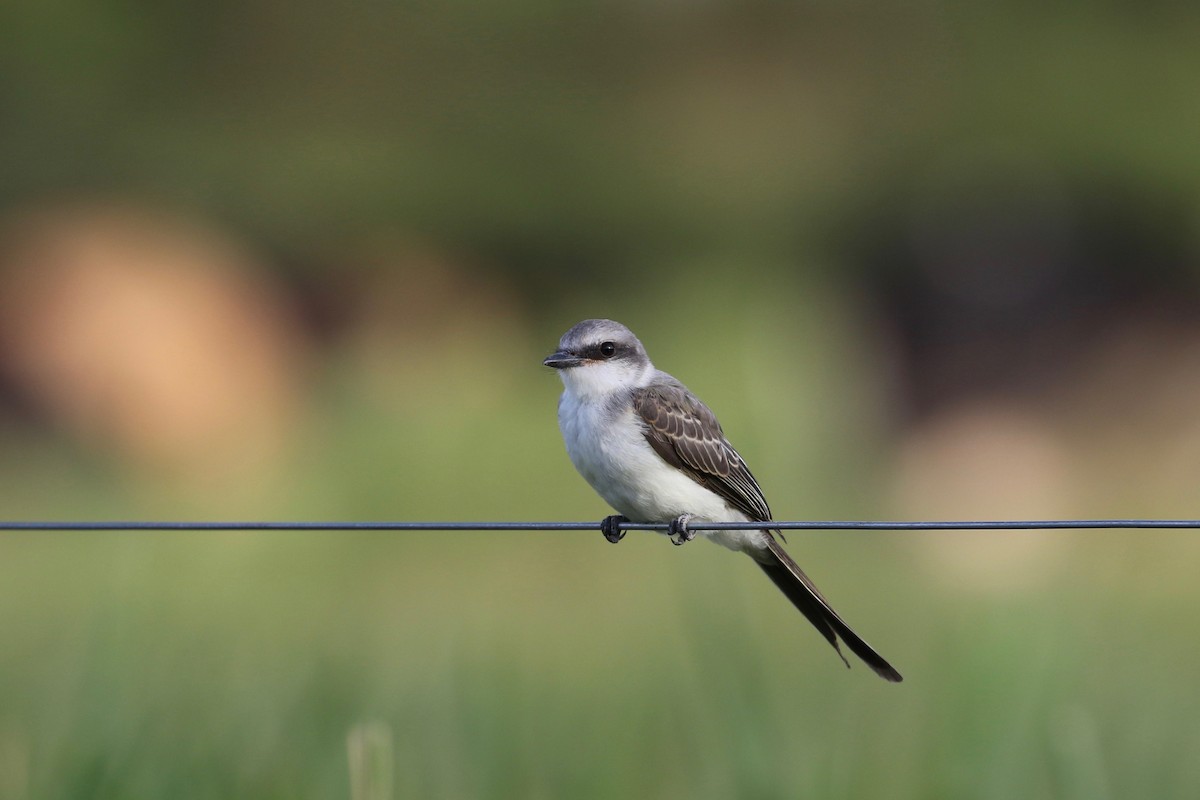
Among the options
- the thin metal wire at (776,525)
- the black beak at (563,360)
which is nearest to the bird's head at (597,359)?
the black beak at (563,360)

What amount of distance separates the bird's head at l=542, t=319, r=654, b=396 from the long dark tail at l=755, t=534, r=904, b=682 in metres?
0.50

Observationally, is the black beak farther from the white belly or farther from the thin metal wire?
the thin metal wire

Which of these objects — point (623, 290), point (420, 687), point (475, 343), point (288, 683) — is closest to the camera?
point (288, 683)

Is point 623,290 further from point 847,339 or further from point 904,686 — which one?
point 904,686

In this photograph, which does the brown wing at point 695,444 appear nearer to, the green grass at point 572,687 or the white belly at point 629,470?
the white belly at point 629,470

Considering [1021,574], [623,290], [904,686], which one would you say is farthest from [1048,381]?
[904,686]

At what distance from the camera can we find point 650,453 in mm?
3350

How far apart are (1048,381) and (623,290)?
23.0ft

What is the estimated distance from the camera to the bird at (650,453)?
10.8 feet

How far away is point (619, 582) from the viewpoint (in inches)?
246

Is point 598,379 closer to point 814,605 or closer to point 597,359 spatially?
point 597,359

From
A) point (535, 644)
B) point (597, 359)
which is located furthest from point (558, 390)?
point (597, 359)

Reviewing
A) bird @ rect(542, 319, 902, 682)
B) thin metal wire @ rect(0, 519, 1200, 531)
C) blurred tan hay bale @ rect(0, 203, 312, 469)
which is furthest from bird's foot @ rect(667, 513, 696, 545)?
blurred tan hay bale @ rect(0, 203, 312, 469)

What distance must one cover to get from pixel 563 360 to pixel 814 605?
766 mm
